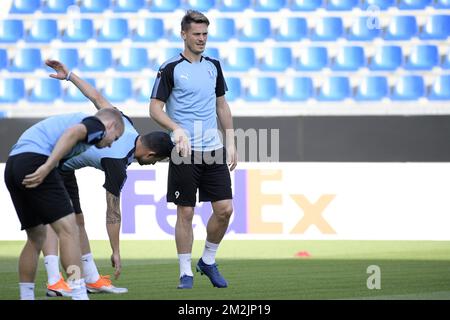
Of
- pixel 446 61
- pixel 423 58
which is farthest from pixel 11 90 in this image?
pixel 446 61

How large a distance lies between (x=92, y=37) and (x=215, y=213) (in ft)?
33.0

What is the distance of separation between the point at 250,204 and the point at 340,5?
219 inches

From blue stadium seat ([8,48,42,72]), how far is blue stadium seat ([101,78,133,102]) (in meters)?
1.40

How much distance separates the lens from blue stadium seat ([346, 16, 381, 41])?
59.7 feet

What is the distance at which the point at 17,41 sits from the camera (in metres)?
18.4

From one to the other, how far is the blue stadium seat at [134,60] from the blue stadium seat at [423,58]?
172 inches

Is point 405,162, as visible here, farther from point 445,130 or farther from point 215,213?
point 215,213

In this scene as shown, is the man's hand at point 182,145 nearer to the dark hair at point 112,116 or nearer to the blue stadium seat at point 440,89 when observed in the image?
the dark hair at point 112,116

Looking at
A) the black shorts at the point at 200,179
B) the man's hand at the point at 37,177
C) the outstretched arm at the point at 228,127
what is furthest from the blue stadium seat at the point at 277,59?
the man's hand at the point at 37,177

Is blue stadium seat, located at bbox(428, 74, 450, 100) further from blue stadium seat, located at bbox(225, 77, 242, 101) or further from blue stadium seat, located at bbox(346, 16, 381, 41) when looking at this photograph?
blue stadium seat, located at bbox(225, 77, 242, 101)

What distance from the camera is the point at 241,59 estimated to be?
17797mm

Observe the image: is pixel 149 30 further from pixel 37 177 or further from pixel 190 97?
pixel 37 177

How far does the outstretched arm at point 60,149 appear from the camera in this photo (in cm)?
673
